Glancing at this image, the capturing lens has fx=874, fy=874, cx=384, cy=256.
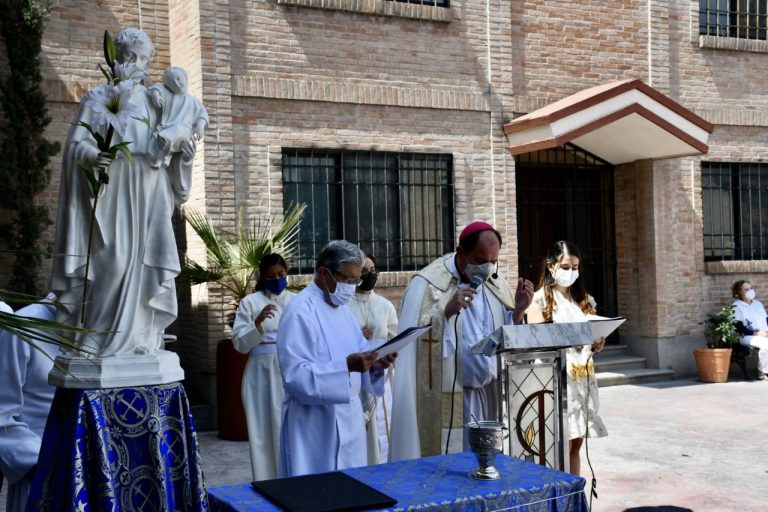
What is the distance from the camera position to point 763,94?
47.5 feet

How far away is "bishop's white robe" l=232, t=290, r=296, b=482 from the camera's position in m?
6.86

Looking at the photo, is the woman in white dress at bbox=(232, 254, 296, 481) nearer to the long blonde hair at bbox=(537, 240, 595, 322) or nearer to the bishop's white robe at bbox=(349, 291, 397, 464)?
the bishop's white robe at bbox=(349, 291, 397, 464)

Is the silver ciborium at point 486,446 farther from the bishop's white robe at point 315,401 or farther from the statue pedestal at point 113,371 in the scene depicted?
the statue pedestal at point 113,371

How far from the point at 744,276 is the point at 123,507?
1260 cm

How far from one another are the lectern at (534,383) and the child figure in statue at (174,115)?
5.97 ft

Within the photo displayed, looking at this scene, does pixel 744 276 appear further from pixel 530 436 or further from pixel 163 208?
pixel 163 208

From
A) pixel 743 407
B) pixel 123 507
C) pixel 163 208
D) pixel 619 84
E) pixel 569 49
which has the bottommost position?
Result: pixel 743 407

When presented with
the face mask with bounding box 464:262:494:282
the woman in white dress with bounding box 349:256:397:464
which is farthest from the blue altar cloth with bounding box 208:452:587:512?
the woman in white dress with bounding box 349:256:397:464

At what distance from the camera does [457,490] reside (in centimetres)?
357

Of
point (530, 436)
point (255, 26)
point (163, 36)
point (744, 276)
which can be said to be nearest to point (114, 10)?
point (163, 36)

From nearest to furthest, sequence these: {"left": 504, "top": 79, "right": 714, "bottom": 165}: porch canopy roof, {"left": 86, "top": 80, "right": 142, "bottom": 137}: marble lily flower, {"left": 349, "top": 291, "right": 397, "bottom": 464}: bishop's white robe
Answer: {"left": 86, "top": 80, "right": 142, "bottom": 137}: marble lily flower, {"left": 349, "top": 291, "right": 397, "bottom": 464}: bishop's white robe, {"left": 504, "top": 79, "right": 714, "bottom": 165}: porch canopy roof

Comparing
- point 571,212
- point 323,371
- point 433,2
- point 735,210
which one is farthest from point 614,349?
point 323,371

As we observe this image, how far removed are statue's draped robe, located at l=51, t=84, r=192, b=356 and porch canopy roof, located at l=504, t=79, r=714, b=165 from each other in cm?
810

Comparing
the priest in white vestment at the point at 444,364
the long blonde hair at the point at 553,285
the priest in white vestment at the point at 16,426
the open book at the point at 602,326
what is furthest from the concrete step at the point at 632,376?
the priest in white vestment at the point at 16,426
